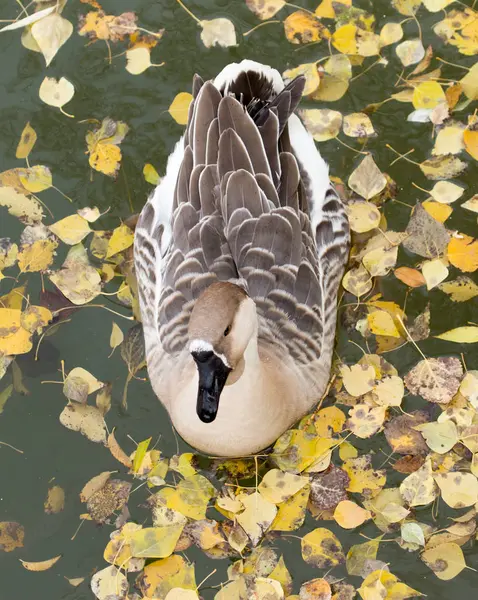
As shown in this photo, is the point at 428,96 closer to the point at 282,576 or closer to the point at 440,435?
the point at 440,435

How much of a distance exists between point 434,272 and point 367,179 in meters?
0.69

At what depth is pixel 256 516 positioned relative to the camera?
13.8 ft

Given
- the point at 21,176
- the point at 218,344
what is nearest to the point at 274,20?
the point at 21,176

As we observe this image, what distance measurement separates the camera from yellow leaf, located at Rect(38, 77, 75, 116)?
543 centimetres

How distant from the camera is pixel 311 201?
4609 millimetres

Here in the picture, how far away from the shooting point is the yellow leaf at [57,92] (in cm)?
543

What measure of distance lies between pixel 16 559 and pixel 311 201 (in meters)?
2.30

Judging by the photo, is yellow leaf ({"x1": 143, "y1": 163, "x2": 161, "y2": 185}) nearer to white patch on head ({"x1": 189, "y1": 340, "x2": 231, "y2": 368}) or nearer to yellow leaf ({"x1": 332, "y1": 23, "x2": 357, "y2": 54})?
yellow leaf ({"x1": 332, "y1": 23, "x2": 357, "y2": 54})

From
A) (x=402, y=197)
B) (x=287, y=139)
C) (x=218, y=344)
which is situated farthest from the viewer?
(x=402, y=197)

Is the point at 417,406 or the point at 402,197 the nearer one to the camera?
the point at 417,406

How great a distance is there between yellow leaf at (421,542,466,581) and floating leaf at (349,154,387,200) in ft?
6.44

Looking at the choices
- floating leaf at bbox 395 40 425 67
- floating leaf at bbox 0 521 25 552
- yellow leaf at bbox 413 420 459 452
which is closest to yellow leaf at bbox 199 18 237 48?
floating leaf at bbox 395 40 425 67

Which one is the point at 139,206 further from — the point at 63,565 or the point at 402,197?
the point at 63,565

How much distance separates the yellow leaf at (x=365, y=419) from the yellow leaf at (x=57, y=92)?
2571 millimetres
